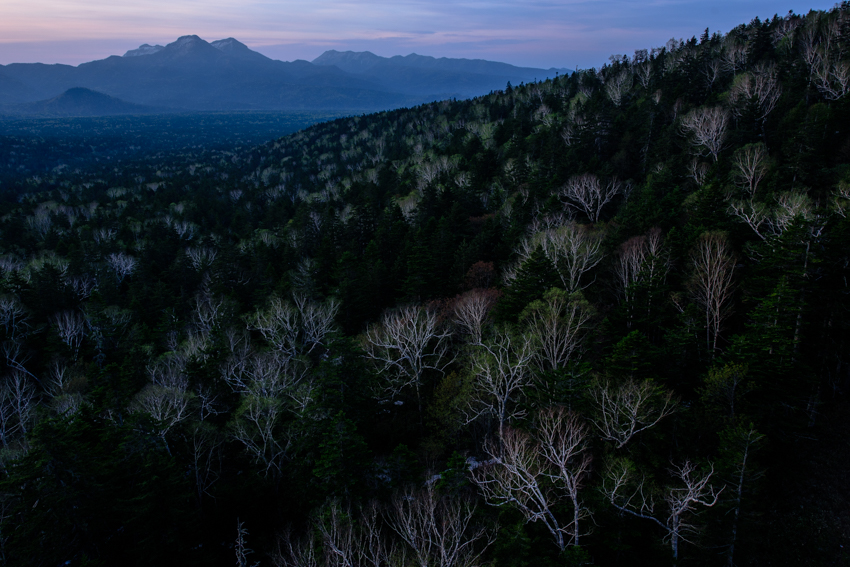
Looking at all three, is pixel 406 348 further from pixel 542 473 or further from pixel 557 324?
pixel 542 473

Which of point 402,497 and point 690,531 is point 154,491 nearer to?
point 402,497

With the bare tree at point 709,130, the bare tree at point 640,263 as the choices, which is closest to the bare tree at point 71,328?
the bare tree at point 640,263

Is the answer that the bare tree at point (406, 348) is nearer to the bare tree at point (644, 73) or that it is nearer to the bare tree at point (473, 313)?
the bare tree at point (473, 313)

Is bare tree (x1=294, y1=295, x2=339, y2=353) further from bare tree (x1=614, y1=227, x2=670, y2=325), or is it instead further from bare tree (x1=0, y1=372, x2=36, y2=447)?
bare tree (x1=614, y1=227, x2=670, y2=325)

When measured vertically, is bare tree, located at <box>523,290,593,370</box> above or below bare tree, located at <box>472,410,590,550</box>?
above

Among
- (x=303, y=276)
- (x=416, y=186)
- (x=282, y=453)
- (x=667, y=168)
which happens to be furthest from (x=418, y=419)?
(x=416, y=186)

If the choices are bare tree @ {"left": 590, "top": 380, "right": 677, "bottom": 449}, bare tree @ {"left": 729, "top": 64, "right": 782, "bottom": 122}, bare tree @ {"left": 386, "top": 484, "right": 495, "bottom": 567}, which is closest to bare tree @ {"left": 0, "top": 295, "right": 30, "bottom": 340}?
bare tree @ {"left": 386, "top": 484, "right": 495, "bottom": 567}

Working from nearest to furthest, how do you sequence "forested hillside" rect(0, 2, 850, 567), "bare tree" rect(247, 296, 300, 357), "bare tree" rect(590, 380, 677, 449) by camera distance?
"forested hillside" rect(0, 2, 850, 567), "bare tree" rect(590, 380, 677, 449), "bare tree" rect(247, 296, 300, 357)
